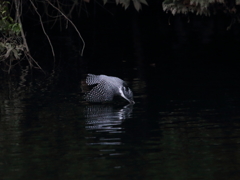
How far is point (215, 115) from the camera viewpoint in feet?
37.6

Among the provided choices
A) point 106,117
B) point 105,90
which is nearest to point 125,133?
point 106,117

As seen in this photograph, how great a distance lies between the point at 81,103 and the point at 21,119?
1.71 metres

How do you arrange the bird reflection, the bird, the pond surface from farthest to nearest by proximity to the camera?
the bird
the bird reflection
the pond surface

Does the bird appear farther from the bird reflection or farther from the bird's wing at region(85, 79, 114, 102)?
the bird reflection

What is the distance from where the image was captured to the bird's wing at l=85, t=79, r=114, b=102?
1307 centimetres

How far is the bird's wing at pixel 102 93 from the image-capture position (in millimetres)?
13070

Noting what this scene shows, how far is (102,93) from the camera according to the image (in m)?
13.1

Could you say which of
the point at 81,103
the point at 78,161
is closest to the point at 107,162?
the point at 78,161

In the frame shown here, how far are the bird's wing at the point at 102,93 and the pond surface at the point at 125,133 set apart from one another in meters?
0.18

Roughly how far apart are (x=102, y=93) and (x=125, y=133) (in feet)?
9.36

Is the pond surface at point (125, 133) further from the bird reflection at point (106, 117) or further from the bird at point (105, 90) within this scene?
the bird at point (105, 90)

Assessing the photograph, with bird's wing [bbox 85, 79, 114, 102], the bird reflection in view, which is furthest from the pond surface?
bird's wing [bbox 85, 79, 114, 102]

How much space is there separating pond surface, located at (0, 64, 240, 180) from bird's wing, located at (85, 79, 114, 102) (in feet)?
0.58

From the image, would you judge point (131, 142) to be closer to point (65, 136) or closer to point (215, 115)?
point (65, 136)
